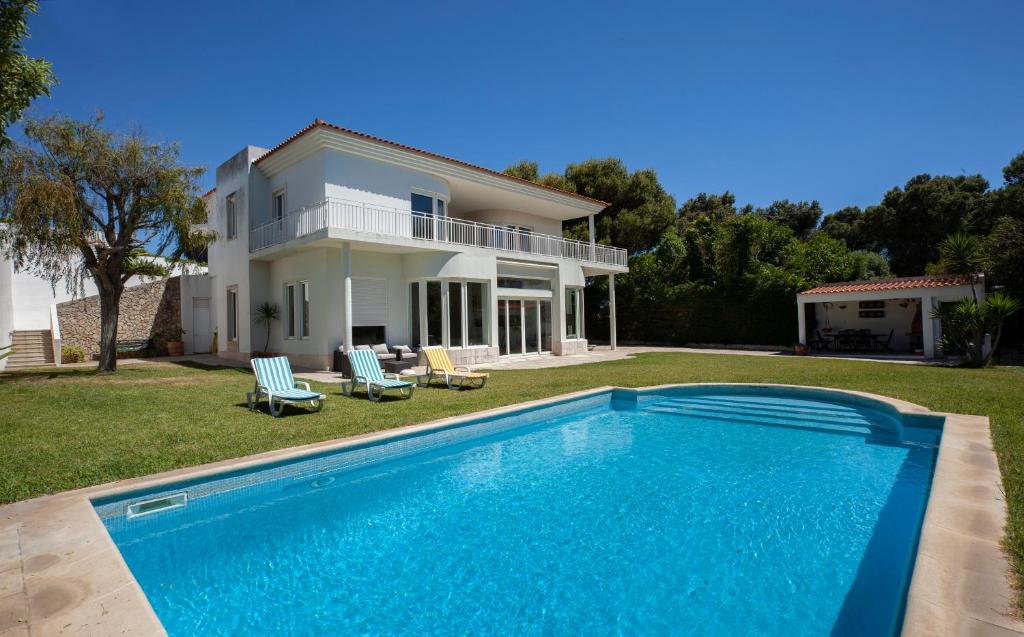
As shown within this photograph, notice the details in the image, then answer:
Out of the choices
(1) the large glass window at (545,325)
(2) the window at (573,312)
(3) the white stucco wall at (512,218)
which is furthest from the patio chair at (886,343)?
(3) the white stucco wall at (512,218)

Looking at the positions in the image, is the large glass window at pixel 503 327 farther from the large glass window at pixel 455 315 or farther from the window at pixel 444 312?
the large glass window at pixel 455 315

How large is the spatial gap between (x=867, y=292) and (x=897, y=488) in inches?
632

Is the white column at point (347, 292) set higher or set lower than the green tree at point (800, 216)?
lower

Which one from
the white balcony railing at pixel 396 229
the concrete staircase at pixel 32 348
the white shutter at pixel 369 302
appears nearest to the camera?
the white balcony railing at pixel 396 229

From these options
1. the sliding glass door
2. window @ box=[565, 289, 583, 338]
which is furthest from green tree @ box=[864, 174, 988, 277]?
the sliding glass door

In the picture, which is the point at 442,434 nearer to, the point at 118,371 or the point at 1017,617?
Answer: the point at 1017,617

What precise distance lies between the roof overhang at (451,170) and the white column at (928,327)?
12.3 meters

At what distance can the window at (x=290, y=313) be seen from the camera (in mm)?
16062

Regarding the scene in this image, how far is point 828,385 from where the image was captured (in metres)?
10.3

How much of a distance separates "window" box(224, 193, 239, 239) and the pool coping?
1512 centimetres

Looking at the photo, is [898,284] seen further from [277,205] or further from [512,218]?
[277,205]

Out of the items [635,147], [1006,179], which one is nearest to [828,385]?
[635,147]

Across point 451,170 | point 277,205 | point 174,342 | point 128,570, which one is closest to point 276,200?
point 277,205

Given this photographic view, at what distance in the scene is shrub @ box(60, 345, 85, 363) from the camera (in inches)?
704
